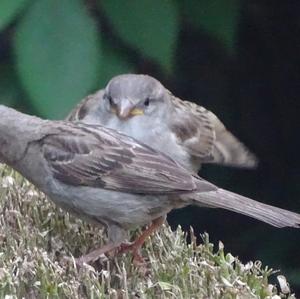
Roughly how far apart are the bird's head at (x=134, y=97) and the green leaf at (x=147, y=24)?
0.17 m

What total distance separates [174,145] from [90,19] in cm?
57

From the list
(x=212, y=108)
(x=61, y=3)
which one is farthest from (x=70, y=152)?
(x=212, y=108)

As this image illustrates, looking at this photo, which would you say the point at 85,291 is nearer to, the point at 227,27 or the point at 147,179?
the point at 147,179

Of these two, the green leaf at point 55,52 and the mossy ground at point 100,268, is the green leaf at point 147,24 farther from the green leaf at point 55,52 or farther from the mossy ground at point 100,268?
the mossy ground at point 100,268

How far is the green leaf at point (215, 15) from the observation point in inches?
237

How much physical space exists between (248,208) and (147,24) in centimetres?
101

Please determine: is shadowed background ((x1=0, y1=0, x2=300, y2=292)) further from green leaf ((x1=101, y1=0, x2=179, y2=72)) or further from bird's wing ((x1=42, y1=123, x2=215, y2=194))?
bird's wing ((x1=42, y1=123, x2=215, y2=194))

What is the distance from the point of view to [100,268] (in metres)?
4.96

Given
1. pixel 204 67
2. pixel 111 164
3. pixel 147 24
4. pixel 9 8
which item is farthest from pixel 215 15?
pixel 111 164

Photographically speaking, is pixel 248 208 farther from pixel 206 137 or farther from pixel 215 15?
pixel 215 15

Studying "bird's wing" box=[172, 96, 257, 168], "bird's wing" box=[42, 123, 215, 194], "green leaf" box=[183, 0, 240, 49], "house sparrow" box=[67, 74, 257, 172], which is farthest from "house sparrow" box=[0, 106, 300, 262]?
"green leaf" box=[183, 0, 240, 49]

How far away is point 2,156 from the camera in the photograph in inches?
209

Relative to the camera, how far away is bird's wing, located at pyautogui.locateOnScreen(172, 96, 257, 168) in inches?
235

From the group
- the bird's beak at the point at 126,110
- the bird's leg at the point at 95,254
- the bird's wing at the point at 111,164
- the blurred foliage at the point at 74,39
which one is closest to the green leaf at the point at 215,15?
the blurred foliage at the point at 74,39
